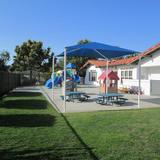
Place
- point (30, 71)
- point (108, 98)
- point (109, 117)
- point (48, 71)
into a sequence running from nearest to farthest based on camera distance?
point (109, 117), point (108, 98), point (30, 71), point (48, 71)

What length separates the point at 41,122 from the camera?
884 centimetres

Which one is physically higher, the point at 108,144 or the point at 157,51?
the point at 157,51

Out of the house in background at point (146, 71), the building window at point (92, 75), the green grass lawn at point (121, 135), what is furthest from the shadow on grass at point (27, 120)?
the building window at point (92, 75)

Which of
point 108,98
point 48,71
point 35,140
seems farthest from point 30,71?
point 35,140

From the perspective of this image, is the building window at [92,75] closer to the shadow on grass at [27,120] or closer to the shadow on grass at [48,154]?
the shadow on grass at [27,120]

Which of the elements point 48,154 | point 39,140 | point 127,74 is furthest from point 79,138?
point 127,74

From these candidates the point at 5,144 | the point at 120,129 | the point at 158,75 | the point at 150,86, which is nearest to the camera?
the point at 5,144

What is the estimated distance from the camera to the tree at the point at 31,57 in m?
44.3

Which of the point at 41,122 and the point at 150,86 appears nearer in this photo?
the point at 41,122

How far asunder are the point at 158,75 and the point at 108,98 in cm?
989

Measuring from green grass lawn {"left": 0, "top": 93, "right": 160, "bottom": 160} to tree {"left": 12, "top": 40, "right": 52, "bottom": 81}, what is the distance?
3528 centimetres

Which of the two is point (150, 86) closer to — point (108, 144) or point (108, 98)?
point (108, 98)

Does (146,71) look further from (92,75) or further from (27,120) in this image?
(92,75)

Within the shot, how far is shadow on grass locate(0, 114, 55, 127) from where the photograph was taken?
8.44 m
